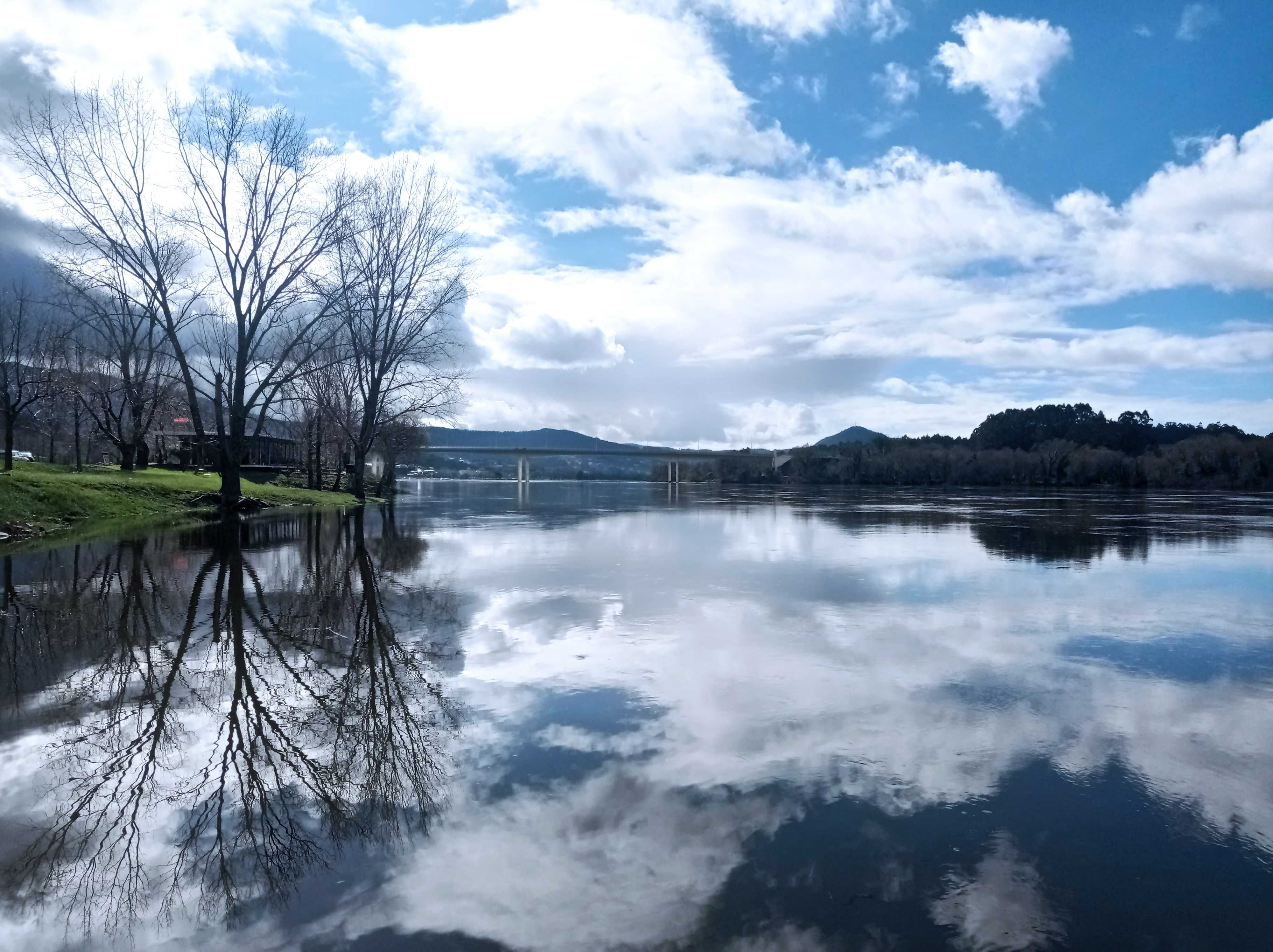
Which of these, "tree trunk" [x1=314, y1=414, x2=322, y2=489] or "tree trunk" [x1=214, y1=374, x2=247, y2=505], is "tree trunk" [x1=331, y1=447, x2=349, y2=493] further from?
"tree trunk" [x1=214, y1=374, x2=247, y2=505]

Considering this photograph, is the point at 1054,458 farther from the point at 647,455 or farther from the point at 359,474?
the point at 359,474

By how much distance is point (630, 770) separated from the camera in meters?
4.50

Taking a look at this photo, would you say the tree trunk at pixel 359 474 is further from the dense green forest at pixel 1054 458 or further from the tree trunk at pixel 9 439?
the dense green forest at pixel 1054 458

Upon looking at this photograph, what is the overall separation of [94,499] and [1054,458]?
131 meters

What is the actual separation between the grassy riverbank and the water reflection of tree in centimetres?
1049

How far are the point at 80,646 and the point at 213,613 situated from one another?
1.65 metres

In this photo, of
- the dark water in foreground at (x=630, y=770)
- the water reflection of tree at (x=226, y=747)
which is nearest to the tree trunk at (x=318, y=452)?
the dark water in foreground at (x=630, y=770)

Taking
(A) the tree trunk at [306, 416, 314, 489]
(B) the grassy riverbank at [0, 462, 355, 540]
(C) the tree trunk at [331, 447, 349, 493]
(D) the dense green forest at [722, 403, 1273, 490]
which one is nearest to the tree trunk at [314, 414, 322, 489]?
(A) the tree trunk at [306, 416, 314, 489]

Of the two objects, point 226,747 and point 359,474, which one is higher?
point 359,474

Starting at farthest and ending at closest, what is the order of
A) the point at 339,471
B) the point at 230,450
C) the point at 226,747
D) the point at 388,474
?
1. the point at 388,474
2. the point at 339,471
3. the point at 230,450
4. the point at 226,747

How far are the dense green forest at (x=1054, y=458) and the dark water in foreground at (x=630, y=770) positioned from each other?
108167mm

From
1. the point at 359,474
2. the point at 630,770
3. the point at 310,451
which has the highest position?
the point at 310,451

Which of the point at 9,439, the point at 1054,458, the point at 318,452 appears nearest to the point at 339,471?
the point at 318,452

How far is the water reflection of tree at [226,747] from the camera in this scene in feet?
11.3
